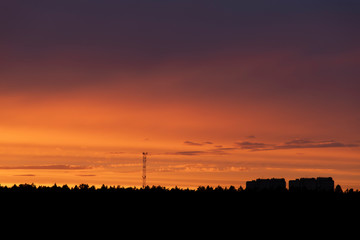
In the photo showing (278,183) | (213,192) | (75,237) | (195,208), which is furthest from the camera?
(278,183)

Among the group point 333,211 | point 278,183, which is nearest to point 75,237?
point 333,211

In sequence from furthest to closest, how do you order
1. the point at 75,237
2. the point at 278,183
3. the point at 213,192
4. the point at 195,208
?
1. the point at 278,183
2. the point at 213,192
3. the point at 195,208
4. the point at 75,237

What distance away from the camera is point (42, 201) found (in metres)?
43.0

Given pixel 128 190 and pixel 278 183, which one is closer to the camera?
pixel 128 190

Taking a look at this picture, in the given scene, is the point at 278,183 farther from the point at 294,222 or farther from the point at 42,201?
the point at 42,201

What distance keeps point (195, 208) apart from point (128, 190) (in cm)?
607

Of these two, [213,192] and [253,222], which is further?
[213,192]

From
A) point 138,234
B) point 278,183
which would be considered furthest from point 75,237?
point 278,183

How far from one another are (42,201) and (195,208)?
37.5 feet

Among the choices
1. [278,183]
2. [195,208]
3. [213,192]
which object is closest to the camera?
[195,208]

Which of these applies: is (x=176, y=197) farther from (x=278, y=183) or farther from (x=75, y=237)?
(x=278, y=183)

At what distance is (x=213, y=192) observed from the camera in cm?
4419

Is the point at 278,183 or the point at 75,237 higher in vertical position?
the point at 278,183

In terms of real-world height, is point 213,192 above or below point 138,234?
above
